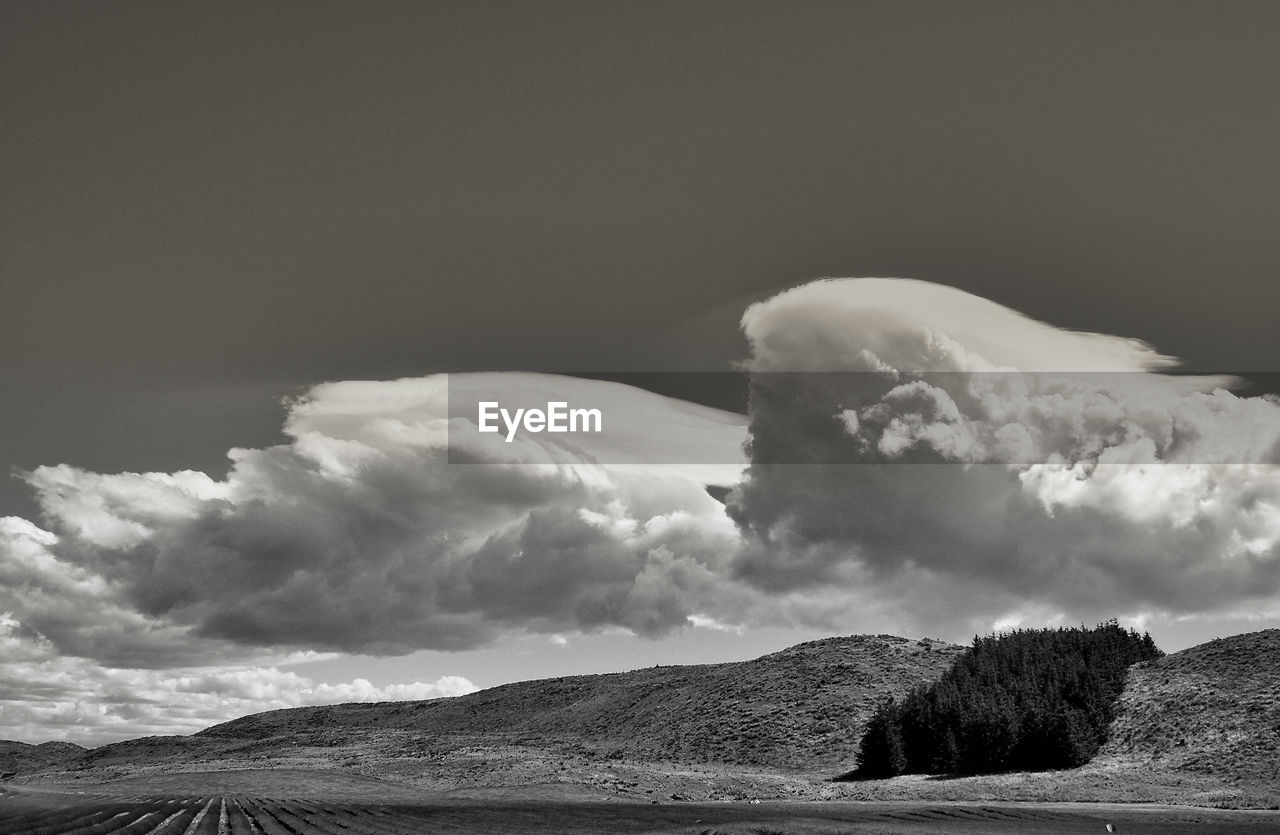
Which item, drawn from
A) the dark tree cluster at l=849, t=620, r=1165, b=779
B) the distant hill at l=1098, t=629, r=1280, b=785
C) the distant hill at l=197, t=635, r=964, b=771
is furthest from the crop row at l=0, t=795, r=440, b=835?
the distant hill at l=1098, t=629, r=1280, b=785

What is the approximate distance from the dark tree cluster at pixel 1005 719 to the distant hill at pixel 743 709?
10628mm

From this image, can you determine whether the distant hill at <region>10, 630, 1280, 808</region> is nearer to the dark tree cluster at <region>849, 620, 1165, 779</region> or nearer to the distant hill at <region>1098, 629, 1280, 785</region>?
the distant hill at <region>1098, 629, 1280, 785</region>

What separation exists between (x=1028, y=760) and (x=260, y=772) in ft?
256

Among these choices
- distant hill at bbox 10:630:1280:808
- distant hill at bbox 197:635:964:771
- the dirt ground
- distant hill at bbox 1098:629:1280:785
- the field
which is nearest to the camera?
the field

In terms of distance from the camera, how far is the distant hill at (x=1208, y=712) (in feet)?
271

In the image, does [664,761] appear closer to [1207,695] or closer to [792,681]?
[792,681]

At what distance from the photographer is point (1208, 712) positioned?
92438 mm

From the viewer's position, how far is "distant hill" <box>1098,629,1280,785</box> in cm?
8262

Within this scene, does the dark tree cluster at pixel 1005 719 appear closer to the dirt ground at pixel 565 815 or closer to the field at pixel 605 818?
the dirt ground at pixel 565 815

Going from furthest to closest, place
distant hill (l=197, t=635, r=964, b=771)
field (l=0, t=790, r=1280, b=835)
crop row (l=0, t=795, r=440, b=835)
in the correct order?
distant hill (l=197, t=635, r=964, b=771) → crop row (l=0, t=795, r=440, b=835) → field (l=0, t=790, r=1280, b=835)

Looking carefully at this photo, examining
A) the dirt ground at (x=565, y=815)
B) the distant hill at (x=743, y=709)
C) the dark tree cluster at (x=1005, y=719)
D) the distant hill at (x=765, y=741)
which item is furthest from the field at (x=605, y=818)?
the distant hill at (x=743, y=709)

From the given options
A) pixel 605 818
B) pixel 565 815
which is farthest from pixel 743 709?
pixel 605 818

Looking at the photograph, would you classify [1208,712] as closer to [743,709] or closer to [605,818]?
[743,709]

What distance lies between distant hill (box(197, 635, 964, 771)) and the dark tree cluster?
10.6 meters
